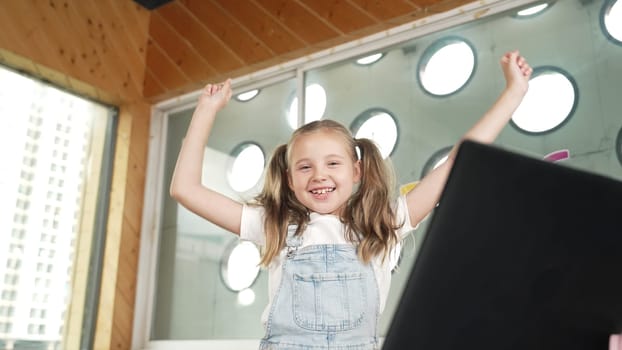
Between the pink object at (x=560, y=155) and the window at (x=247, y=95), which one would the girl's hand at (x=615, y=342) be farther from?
the window at (x=247, y=95)

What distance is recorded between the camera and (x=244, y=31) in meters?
3.21

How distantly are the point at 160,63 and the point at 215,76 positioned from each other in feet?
1.65

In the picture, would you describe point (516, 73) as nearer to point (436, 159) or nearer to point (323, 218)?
point (323, 218)

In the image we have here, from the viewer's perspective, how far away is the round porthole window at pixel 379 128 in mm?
2539

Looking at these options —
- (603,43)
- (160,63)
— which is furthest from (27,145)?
(603,43)

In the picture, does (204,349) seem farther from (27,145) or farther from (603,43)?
(603,43)

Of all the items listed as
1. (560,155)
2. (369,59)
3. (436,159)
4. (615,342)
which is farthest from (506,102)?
→ (369,59)

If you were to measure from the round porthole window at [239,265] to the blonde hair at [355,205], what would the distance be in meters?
1.49

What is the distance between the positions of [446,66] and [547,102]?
477 millimetres

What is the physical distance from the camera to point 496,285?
49 centimetres

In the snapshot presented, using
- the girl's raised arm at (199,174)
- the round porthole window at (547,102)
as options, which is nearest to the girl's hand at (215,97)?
the girl's raised arm at (199,174)

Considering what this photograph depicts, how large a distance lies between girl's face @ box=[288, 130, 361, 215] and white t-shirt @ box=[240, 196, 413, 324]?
0.11 feet

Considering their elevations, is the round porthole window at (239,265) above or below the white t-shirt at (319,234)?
above

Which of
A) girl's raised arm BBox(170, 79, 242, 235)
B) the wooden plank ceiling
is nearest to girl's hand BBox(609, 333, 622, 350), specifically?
girl's raised arm BBox(170, 79, 242, 235)
